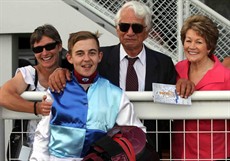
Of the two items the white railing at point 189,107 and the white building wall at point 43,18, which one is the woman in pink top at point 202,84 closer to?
the white railing at point 189,107

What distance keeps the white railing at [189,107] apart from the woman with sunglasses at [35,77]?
133mm

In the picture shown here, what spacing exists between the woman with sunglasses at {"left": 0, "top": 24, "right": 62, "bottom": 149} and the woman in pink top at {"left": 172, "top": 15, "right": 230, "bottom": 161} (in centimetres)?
88

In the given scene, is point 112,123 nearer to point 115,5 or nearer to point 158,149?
A: point 158,149

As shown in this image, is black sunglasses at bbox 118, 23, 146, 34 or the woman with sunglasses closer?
the woman with sunglasses

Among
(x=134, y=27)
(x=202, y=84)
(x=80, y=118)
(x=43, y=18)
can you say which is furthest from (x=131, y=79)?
(x=43, y=18)

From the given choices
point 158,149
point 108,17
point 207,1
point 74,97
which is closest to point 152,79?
point 158,149

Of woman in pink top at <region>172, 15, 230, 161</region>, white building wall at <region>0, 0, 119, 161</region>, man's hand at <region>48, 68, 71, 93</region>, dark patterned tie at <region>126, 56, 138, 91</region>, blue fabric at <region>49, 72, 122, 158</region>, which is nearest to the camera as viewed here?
blue fabric at <region>49, 72, 122, 158</region>

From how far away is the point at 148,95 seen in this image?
9.80ft

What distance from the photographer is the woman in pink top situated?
3.02 metres

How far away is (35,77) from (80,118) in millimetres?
755

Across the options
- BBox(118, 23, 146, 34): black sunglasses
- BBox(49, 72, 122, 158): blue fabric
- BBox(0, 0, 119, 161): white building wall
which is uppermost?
BBox(0, 0, 119, 161): white building wall

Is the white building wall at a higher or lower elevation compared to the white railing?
higher

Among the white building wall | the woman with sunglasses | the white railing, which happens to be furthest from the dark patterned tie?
the white building wall

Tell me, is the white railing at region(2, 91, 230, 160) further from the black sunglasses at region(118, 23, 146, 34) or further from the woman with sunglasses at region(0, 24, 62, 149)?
the black sunglasses at region(118, 23, 146, 34)
